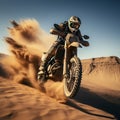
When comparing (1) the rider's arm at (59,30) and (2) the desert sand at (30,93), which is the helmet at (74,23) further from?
(2) the desert sand at (30,93)

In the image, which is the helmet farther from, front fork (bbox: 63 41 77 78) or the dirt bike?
front fork (bbox: 63 41 77 78)

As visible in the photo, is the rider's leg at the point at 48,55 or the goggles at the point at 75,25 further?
the rider's leg at the point at 48,55

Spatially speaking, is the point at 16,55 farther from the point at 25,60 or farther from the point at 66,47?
the point at 66,47

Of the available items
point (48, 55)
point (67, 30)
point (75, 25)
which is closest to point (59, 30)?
point (67, 30)

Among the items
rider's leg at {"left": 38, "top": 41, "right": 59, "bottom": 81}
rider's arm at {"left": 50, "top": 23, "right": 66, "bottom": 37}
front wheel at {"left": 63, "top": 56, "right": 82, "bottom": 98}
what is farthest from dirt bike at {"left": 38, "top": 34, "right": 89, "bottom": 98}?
rider's arm at {"left": 50, "top": 23, "right": 66, "bottom": 37}

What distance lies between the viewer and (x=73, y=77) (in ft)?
24.7

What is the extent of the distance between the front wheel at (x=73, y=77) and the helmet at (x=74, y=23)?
1.01 m

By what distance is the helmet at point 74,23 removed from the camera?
7.69 m

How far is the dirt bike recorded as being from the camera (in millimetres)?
7257

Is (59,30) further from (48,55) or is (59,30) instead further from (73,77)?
(73,77)

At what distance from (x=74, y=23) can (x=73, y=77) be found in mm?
1704

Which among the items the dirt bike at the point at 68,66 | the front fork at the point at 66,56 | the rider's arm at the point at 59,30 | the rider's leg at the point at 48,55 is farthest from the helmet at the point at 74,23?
the rider's leg at the point at 48,55

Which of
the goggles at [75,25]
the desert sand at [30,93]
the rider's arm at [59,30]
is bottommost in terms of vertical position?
the desert sand at [30,93]

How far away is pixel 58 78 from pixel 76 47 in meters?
1.54
